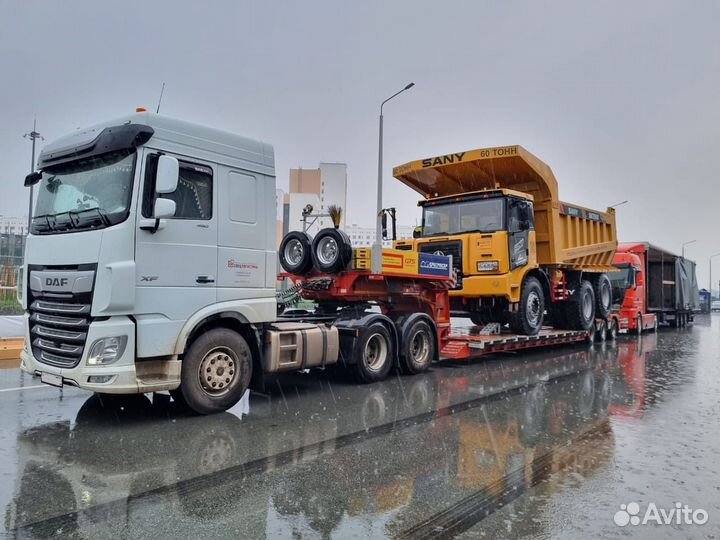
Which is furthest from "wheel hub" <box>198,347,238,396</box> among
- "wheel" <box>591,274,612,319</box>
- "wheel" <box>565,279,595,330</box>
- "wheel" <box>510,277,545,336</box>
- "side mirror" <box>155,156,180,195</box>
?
"wheel" <box>591,274,612,319</box>

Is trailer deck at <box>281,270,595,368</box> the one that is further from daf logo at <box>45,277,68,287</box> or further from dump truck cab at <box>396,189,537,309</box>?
daf logo at <box>45,277,68,287</box>

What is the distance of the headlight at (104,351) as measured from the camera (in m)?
5.25

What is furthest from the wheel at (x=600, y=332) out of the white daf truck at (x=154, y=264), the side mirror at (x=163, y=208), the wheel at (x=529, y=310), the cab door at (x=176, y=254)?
the side mirror at (x=163, y=208)

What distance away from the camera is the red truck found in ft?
62.0

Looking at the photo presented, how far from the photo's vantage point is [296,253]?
900cm

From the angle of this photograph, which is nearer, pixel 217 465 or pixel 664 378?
pixel 217 465

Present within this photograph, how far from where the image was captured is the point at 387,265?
8.62 meters

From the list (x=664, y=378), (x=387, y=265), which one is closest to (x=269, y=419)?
(x=387, y=265)

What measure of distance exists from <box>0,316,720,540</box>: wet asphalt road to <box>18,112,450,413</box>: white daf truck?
588mm

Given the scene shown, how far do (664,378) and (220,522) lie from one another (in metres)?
8.65

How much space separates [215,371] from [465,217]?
23.4 feet

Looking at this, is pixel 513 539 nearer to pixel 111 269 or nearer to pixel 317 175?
pixel 111 269

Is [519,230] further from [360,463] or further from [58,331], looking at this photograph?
[58,331]

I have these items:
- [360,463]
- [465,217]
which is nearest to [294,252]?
[465,217]
